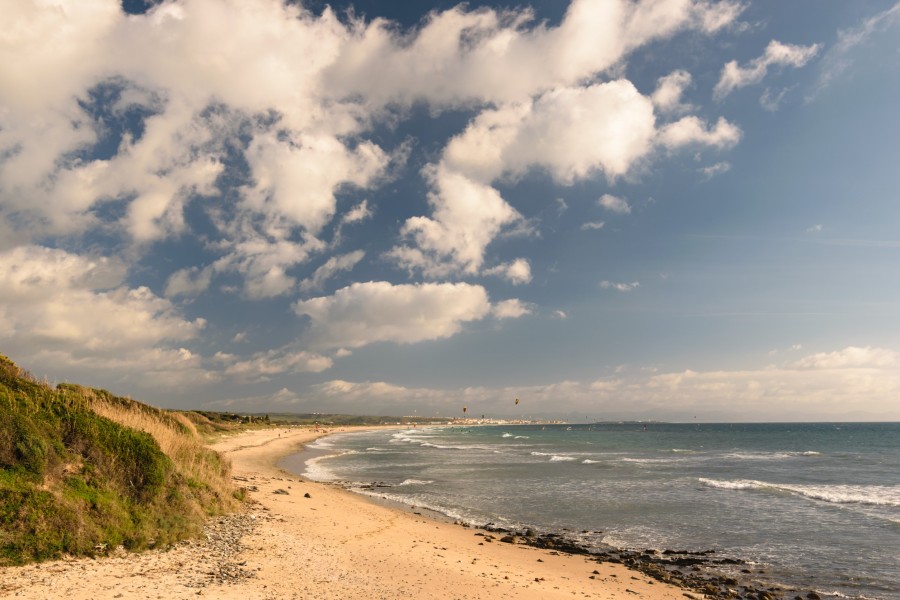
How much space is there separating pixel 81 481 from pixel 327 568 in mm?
6330

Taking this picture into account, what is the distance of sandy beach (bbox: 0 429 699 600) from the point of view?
9.77 metres

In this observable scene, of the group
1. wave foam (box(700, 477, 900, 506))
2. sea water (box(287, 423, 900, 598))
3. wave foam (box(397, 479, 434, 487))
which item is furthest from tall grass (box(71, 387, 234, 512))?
wave foam (box(700, 477, 900, 506))

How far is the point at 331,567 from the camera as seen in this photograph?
42.2 ft

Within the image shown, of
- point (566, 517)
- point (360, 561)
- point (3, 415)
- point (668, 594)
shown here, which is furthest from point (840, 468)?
point (3, 415)

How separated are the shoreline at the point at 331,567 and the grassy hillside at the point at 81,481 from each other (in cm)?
56

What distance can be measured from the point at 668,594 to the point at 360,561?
8.88 meters

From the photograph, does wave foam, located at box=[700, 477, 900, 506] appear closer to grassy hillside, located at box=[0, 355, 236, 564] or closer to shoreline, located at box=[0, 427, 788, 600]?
shoreline, located at box=[0, 427, 788, 600]

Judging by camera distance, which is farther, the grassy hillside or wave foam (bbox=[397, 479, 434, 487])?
wave foam (bbox=[397, 479, 434, 487])

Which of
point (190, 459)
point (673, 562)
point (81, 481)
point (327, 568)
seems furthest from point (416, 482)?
point (81, 481)

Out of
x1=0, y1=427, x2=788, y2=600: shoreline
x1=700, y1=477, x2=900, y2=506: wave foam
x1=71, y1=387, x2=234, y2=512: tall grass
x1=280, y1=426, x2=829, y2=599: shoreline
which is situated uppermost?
x1=71, y1=387, x2=234, y2=512: tall grass

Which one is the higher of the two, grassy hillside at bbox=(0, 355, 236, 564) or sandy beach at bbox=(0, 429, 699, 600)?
grassy hillside at bbox=(0, 355, 236, 564)

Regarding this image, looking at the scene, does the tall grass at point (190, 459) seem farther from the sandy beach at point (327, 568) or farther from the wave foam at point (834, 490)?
the wave foam at point (834, 490)

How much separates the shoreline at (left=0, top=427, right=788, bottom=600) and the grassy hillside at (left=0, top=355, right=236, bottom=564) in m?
0.56

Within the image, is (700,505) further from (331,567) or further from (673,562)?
(331,567)
